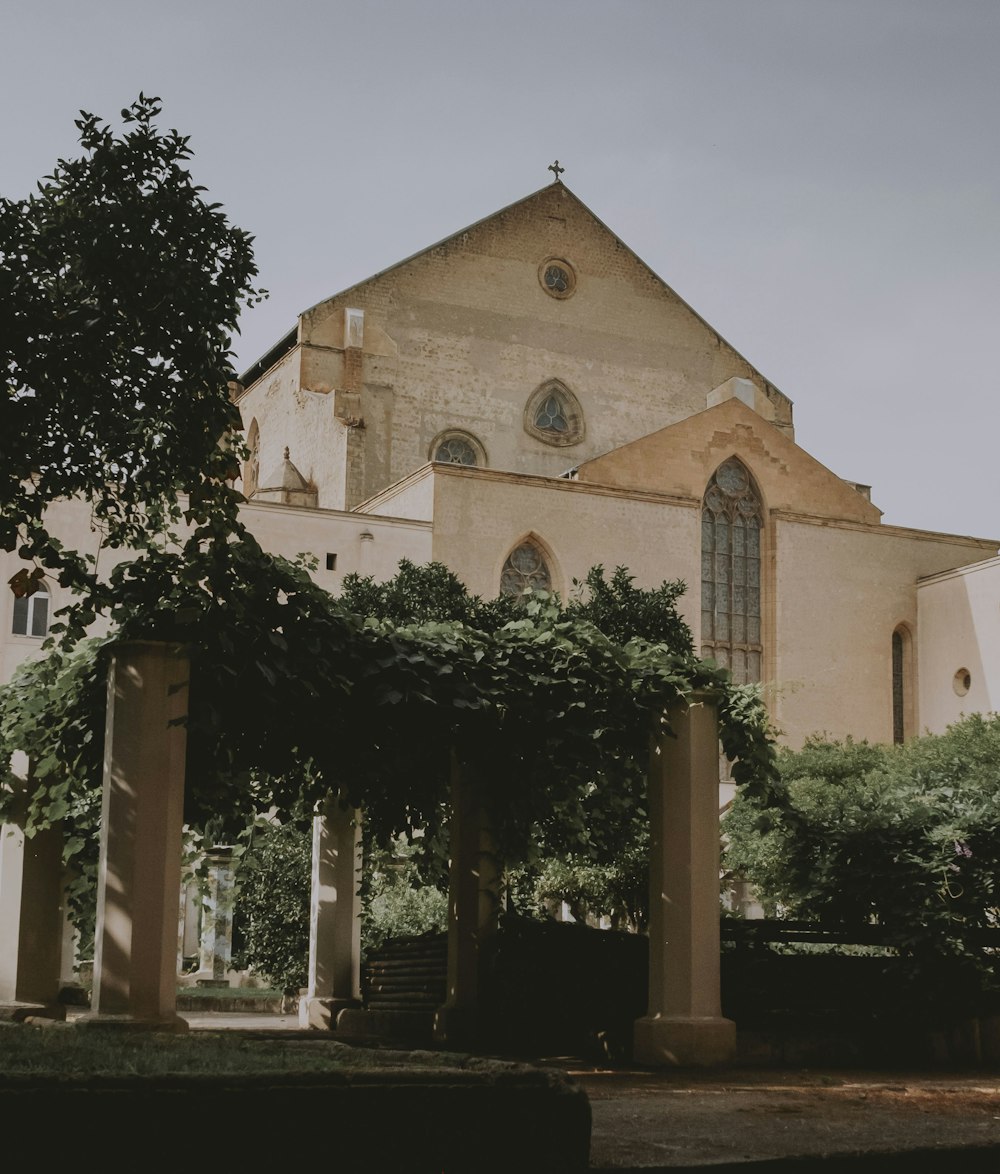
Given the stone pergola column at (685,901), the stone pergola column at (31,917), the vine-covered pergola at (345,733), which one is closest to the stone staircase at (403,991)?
the vine-covered pergola at (345,733)

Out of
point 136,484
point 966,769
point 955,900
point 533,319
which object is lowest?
point 955,900

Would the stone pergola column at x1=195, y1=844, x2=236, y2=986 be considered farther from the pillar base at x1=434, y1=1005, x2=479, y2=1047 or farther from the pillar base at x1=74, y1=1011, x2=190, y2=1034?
the pillar base at x1=74, y1=1011, x2=190, y2=1034

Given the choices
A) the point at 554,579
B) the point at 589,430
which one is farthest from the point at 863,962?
the point at 589,430

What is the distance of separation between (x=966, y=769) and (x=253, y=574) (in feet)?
28.6

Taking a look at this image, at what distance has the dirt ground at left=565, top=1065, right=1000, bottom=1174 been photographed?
267 inches

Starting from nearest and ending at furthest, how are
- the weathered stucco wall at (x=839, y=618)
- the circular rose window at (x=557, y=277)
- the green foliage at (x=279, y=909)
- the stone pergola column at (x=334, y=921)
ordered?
the stone pergola column at (x=334, y=921) → the green foliage at (x=279, y=909) → the weathered stucco wall at (x=839, y=618) → the circular rose window at (x=557, y=277)

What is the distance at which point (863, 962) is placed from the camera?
1367 cm

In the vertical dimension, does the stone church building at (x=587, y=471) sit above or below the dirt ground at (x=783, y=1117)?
above

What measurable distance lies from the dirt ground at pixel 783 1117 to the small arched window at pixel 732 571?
3346 centimetres

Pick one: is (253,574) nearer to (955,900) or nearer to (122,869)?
(122,869)

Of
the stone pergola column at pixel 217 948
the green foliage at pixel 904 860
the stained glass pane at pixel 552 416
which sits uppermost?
the stained glass pane at pixel 552 416

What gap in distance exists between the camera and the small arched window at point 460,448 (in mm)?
49938

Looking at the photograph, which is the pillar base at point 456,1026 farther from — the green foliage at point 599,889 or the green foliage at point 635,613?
the green foliage at point 635,613

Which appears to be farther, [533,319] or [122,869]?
[533,319]
